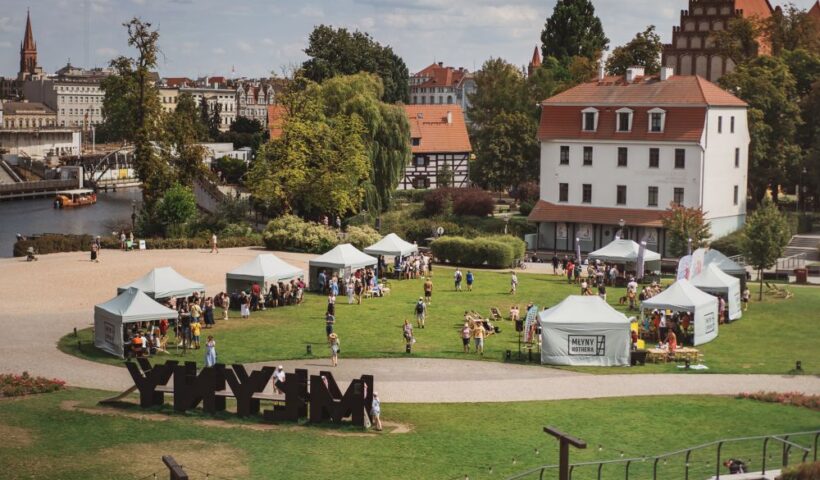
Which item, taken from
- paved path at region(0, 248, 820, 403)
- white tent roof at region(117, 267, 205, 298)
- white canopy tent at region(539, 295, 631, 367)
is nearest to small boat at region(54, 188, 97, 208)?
paved path at region(0, 248, 820, 403)

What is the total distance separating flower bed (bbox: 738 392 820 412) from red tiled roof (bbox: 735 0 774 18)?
78298 millimetres

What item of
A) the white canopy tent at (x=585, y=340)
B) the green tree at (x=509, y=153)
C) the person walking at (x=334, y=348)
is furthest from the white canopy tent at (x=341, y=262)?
the green tree at (x=509, y=153)

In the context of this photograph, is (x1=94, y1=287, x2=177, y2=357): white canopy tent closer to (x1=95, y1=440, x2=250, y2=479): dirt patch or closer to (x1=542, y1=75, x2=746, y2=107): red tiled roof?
(x1=95, y1=440, x2=250, y2=479): dirt patch

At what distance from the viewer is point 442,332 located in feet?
148

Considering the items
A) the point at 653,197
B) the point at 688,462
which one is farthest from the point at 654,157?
the point at 688,462

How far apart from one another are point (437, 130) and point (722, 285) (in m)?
58.2

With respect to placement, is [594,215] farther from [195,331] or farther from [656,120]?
[195,331]

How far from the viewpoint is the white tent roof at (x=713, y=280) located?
48.7 m

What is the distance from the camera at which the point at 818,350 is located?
42188 millimetres

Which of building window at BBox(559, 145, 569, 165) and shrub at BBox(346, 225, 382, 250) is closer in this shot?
shrub at BBox(346, 225, 382, 250)

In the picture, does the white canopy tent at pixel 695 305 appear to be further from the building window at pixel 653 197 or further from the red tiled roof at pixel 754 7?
the red tiled roof at pixel 754 7

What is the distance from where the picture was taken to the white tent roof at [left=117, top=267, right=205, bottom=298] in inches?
1761

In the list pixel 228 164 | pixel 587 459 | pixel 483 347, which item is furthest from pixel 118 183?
pixel 587 459

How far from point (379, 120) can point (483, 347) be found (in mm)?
38880
